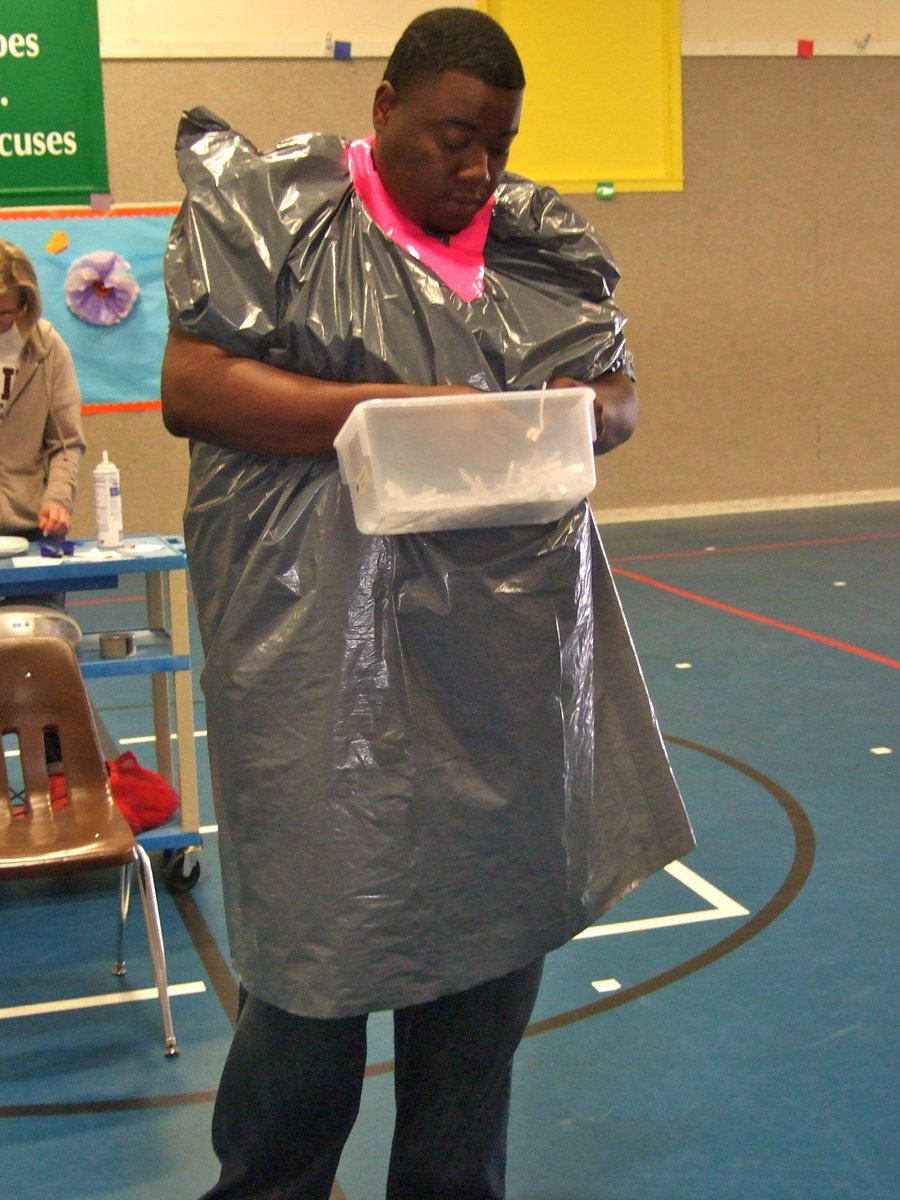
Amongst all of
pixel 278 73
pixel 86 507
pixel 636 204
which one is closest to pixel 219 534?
pixel 86 507

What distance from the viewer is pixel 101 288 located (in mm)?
7363

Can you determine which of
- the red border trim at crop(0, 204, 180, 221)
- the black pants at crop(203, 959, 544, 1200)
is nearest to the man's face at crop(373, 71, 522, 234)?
the black pants at crop(203, 959, 544, 1200)

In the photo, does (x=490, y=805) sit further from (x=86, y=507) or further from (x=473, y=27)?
(x=86, y=507)

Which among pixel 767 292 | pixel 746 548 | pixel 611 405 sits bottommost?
pixel 746 548

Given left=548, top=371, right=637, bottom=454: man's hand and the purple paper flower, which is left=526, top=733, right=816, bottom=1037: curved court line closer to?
left=548, top=371, right=637, bottom=454: man's hand

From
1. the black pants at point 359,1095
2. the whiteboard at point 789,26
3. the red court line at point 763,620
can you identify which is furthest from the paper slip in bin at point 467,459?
the whiteboard at point 789,26

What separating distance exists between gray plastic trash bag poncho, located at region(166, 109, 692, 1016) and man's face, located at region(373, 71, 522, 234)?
0.18 ft

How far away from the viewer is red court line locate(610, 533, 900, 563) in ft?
24.0

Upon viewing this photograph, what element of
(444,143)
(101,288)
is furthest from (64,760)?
(101,288)

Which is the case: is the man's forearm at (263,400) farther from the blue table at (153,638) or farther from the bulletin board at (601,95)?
the bulletin board at (601,95)

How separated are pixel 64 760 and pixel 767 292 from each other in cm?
729

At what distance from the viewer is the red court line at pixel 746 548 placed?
7311 millimetres

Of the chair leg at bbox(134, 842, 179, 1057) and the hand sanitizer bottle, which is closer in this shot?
the chair leg at bbox(134, 842, 179, 1057)

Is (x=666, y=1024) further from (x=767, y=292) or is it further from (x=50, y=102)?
(x=767, y=292)
